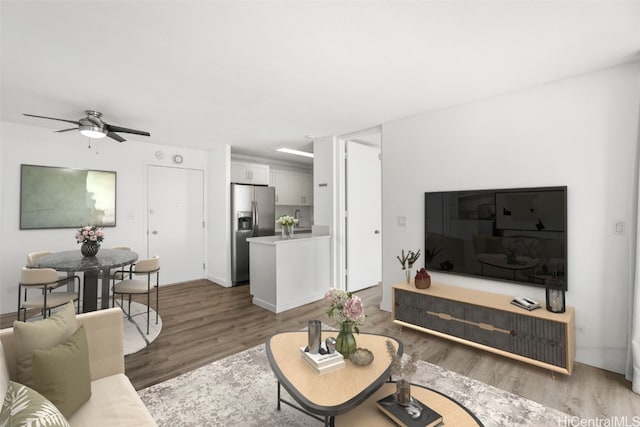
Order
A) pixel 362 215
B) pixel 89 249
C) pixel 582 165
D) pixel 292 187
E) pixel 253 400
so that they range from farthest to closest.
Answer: pixel 292 187 < pixel 362 215 < pixel 89 249 < pixel 582 165 < pixel 253 400

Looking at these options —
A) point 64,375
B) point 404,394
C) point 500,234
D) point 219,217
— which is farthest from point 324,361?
point 219,217

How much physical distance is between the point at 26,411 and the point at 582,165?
12.7ft

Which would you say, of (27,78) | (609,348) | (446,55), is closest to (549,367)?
(609,348)

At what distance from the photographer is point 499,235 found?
3037 millimetres

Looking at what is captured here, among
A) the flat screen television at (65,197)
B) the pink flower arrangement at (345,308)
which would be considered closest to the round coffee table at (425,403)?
the pink flower arrangement at (345,308)

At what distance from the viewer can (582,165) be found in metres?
2.63

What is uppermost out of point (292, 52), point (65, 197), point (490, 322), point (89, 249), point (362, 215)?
point (292, 52)

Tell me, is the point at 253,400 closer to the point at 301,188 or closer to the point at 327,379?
the point at 327,379

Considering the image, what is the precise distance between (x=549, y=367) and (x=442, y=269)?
1285mm

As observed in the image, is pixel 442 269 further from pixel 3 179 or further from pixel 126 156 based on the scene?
pixel 3 179

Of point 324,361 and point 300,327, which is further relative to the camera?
point 300,327

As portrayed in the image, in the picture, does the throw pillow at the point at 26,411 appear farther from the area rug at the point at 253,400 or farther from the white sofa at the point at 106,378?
the area rug at the point at 253,400

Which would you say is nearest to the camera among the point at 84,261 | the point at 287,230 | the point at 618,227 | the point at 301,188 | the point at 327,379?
the point at 327,379

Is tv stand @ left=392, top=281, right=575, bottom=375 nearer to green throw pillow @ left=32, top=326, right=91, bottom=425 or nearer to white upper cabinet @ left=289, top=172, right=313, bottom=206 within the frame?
green throw pillow @ left=32, top=326, right=91, bottom=425
